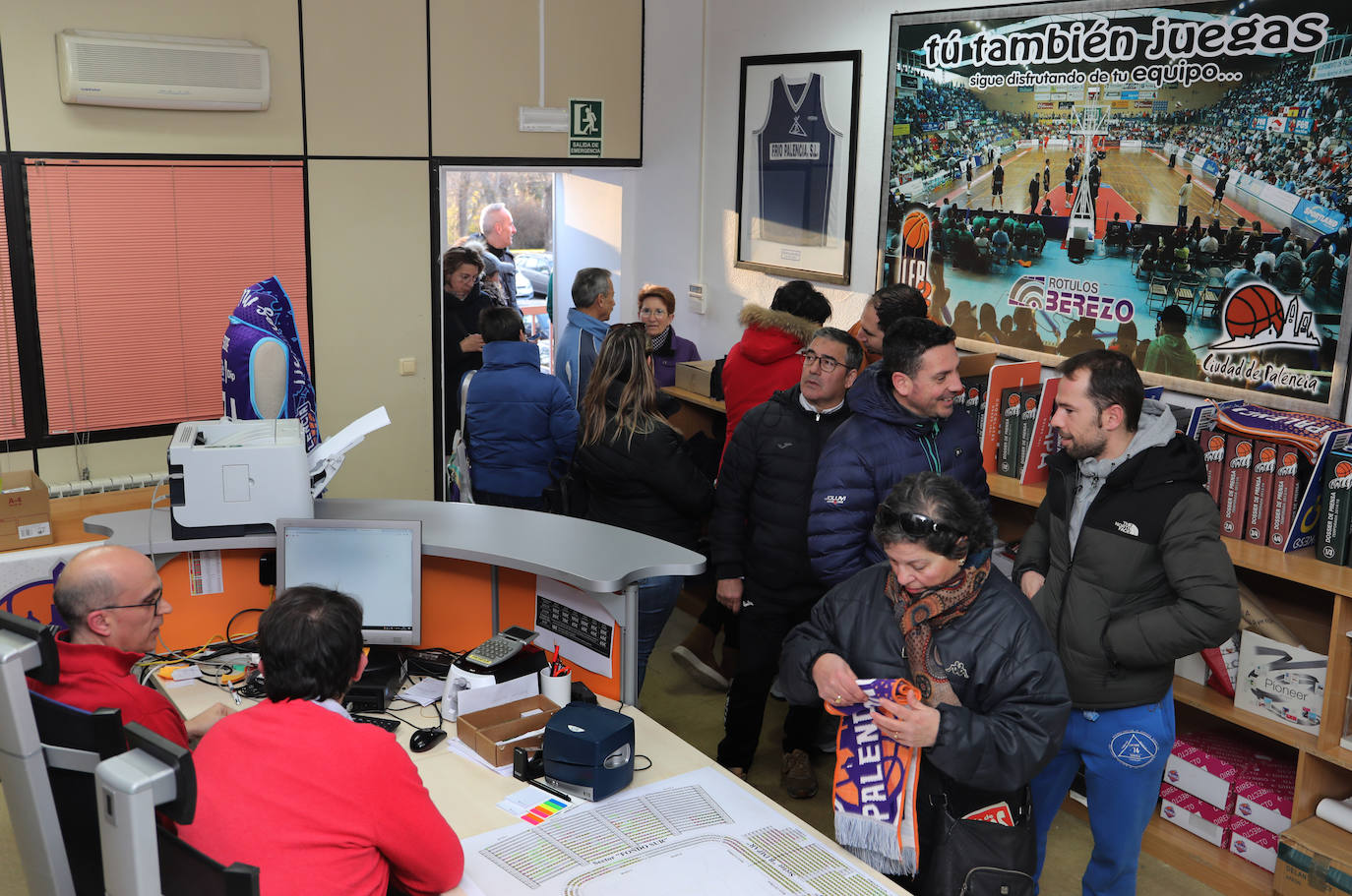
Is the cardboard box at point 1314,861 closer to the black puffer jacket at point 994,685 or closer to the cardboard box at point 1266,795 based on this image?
the cardboard box at point 1266,795

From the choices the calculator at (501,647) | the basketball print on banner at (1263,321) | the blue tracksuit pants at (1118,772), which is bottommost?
the blue tracksuit pants at (1118,772)

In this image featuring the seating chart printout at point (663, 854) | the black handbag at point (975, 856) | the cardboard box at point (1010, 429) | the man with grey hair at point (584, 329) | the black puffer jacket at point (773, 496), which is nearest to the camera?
the seating chart printout at point (663, 854)

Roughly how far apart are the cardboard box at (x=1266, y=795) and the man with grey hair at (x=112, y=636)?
310 cm

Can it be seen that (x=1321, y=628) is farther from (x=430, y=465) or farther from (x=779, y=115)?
(x=430, y=465)

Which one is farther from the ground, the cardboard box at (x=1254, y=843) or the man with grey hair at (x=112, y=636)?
A: the man with grey hair at (x=112, y=636)

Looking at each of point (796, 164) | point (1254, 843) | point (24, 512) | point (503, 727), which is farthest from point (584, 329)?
point (1254, 843)

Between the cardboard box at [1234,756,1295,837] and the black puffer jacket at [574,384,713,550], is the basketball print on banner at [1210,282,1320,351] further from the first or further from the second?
the black puffer jacket at [574,384,713,550]

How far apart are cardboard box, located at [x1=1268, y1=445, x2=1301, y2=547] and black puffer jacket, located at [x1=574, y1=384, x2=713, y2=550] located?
1852mm

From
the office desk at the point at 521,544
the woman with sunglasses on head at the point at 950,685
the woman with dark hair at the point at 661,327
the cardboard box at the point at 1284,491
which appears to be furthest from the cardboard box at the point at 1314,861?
the woman with dark hair at the point at 661,327

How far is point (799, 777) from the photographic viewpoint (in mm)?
4020

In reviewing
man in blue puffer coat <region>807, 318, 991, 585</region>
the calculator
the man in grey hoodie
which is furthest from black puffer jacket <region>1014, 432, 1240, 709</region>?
the calculator

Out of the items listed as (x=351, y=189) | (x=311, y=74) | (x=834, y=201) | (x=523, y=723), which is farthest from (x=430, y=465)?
(x=523, y=723)

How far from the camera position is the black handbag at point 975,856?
242 centimetres

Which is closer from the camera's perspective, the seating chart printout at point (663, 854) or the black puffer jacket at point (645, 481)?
the seating chart printout at point (663, 854)
